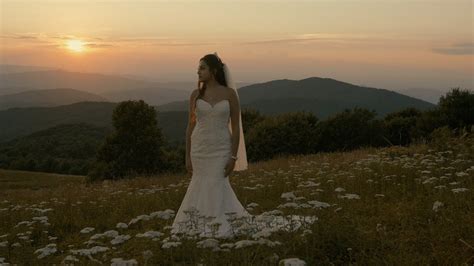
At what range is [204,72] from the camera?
868cm

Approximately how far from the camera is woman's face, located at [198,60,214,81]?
28.5ft

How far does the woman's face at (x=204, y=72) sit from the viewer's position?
870cm

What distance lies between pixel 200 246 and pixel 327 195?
562cm

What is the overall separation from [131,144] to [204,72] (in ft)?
126

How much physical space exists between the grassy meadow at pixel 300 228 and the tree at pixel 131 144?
29.7 m

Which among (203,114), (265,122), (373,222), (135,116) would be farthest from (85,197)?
(135,116)

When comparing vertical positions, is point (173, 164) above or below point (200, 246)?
below

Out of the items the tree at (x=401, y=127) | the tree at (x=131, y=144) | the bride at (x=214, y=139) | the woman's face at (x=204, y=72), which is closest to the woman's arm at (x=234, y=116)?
the bride at (x=214, y=139)

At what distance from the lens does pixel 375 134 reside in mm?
41938

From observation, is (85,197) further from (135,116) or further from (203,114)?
(135,116)

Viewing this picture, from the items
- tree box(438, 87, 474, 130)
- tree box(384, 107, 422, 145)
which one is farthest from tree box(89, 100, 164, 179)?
tree box(438, 87, 474, 130)

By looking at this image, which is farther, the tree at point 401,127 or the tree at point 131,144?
the tree at point 131,144

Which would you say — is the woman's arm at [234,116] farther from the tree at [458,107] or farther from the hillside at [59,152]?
the hillside at [59,152]

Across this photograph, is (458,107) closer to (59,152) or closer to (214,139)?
(214,139)
